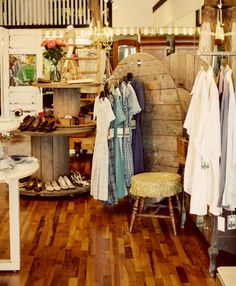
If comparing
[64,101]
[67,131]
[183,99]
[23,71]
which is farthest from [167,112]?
[23,71]

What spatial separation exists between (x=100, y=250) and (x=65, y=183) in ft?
6.85

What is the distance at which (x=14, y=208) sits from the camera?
150 inches

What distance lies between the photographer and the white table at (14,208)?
3.69 metres

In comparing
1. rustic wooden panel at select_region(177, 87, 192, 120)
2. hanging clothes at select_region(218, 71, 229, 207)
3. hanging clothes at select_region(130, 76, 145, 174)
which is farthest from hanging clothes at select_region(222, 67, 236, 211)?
hanging clothes at select_region(130, 76, 145, 174)

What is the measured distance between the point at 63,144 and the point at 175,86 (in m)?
1.76

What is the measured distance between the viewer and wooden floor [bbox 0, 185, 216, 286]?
3.85 m

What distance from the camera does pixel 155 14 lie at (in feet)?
37.2

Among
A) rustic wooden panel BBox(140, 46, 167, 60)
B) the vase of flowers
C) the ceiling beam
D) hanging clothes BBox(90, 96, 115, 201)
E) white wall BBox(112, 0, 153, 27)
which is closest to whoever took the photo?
hanging clothes BBox(90, 96, 115, 201)

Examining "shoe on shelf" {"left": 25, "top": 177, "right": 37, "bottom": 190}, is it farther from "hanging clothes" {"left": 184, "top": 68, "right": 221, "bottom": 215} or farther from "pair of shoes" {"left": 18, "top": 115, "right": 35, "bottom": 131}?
"hanging clothes" {"left": 184, "top": 68, "right": 221, "bottom": 215}

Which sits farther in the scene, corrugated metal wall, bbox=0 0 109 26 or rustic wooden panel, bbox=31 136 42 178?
corrugated metal wall, bbox=0 0 109 26

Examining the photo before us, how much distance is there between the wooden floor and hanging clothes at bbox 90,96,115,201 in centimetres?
30

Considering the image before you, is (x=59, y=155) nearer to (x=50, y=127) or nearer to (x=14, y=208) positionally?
(x=50, y=127)

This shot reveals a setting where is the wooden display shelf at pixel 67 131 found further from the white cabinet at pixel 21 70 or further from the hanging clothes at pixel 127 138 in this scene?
the white cabinet at pixel 21 70

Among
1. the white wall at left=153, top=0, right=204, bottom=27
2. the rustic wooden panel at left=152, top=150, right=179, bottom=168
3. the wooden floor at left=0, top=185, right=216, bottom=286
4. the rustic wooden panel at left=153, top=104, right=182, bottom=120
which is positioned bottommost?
the wooden floor at left=0, top=185, right=216, bottom=286
